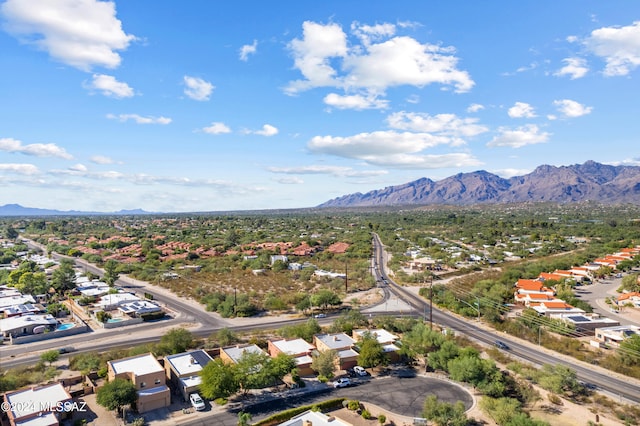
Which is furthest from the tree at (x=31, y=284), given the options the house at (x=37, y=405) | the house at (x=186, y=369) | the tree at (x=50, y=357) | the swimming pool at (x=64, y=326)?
the house at (x=186, y=369)

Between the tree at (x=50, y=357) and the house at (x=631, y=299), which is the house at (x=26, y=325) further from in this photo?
the house at (x=631, y=299)

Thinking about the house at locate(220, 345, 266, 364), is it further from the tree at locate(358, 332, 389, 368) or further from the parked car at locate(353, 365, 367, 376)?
the tree at locate(358, 332, 389, 368)

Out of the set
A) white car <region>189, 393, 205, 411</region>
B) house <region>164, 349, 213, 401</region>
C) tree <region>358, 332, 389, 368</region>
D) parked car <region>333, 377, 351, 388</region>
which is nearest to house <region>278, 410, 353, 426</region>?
white car <region>189, 393, 205, 411</region>

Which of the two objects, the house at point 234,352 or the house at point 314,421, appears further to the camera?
the house at point 234,352

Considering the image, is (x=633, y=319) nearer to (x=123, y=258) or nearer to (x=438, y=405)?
(x=438, y=405)

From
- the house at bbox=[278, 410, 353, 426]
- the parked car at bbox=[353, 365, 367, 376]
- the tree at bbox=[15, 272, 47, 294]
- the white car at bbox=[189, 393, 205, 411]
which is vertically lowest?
the parked car at bbox=[353, 365, 367, 376]

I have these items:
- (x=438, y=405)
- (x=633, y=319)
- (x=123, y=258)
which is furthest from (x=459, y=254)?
(x=123, y=258)

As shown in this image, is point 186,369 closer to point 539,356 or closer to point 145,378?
point 145,378
